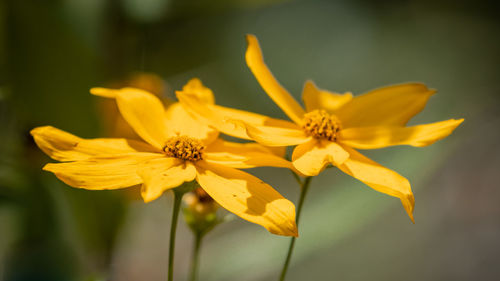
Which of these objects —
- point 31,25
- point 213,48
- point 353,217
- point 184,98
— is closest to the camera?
point 184,98

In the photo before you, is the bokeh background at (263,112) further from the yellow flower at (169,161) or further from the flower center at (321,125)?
the flower center at (321,125)

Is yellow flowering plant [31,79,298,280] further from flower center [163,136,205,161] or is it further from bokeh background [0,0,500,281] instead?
bokeh background [0,0,500,281]

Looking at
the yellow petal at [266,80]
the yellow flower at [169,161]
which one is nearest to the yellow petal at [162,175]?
the yellow flower at [169,161]

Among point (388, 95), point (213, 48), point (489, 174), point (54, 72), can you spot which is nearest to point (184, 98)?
point (388, 95)

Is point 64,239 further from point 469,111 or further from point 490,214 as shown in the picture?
point 469,111

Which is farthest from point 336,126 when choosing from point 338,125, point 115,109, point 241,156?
point 115,109

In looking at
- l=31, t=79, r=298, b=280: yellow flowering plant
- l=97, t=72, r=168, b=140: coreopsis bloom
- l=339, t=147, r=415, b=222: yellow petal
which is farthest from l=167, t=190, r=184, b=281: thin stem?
l=97, t=72, r=168, b=140: coreopsis bloom

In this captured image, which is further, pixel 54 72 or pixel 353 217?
pixel 353 217
